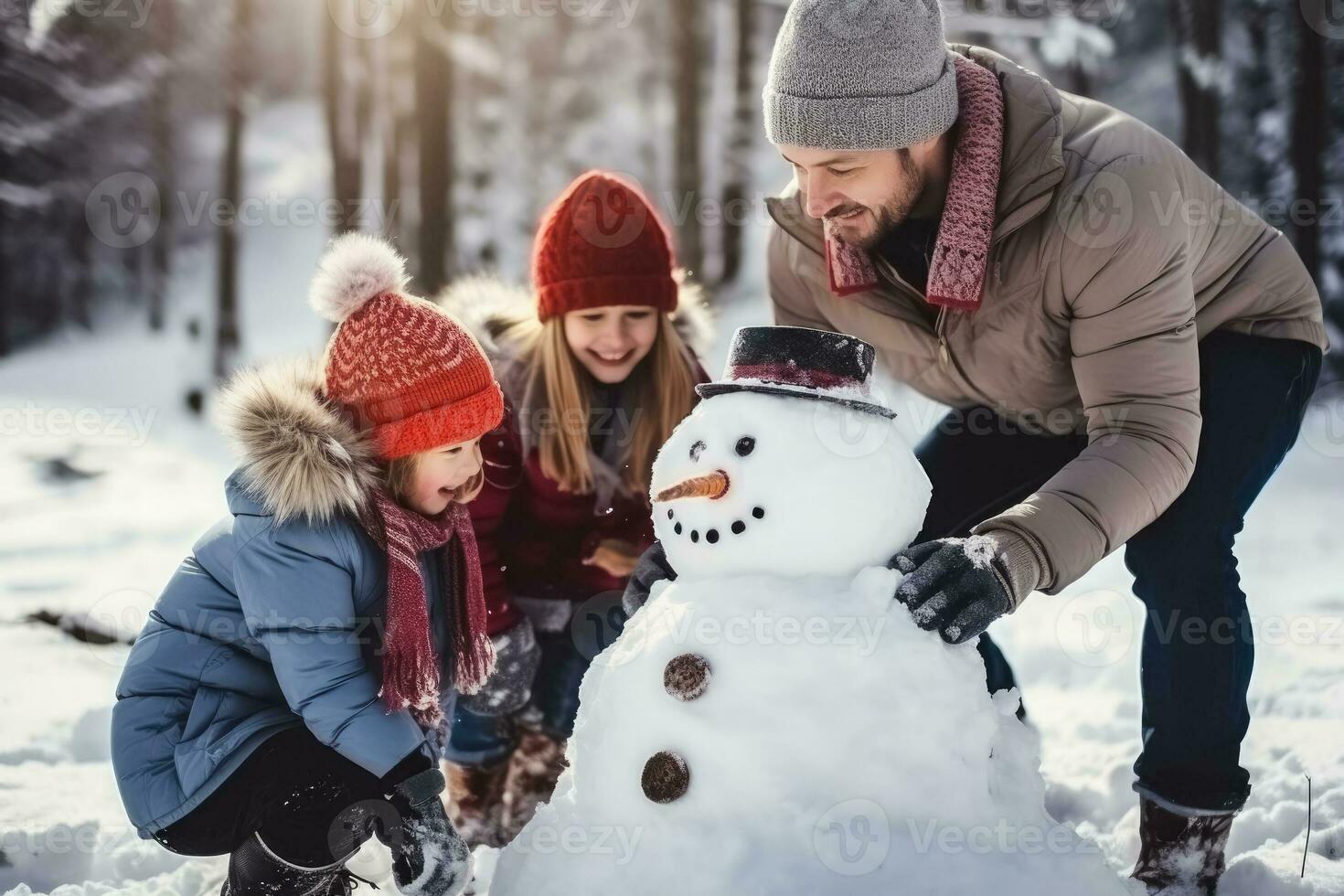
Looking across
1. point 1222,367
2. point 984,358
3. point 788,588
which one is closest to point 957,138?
point 984,358

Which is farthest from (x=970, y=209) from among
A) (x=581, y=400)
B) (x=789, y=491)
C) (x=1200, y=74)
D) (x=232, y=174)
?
(x=232, y=174)

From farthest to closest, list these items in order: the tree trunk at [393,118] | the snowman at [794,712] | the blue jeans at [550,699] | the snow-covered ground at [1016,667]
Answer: the tree trunk at [393,118] < the blue jeans at [550,699] < the snow-covered ground at [1016,667] < the snowman at [794,712]

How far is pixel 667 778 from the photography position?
1.88 metres

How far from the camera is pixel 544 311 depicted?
123 inches

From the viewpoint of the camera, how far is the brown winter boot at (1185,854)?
7.57 ft

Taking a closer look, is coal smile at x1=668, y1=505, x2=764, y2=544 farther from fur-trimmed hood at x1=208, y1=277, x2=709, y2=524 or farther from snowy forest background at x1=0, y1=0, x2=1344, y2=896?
snowy forest background at x1=0, y1=0, x2=1344, y2=896

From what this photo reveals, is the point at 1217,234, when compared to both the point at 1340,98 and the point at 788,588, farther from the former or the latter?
the point at 1340,98

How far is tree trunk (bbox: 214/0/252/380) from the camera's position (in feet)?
45.2

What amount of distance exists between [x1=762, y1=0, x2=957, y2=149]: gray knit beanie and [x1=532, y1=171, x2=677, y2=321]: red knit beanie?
0.81 m

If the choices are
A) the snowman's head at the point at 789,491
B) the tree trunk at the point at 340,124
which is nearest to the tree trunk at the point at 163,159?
Result: the tree trunk at the point at 340,124

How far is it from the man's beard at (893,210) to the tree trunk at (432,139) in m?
7.15

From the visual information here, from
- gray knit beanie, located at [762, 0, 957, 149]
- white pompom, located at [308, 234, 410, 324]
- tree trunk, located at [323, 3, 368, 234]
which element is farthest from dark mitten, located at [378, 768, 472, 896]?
tree trunk, located at [323, 3, 368, 234]

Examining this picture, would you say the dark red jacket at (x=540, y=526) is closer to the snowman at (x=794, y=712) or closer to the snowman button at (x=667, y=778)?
the snowman at (x=794, y=712)

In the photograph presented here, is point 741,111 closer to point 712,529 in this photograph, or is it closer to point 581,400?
point 581,400
